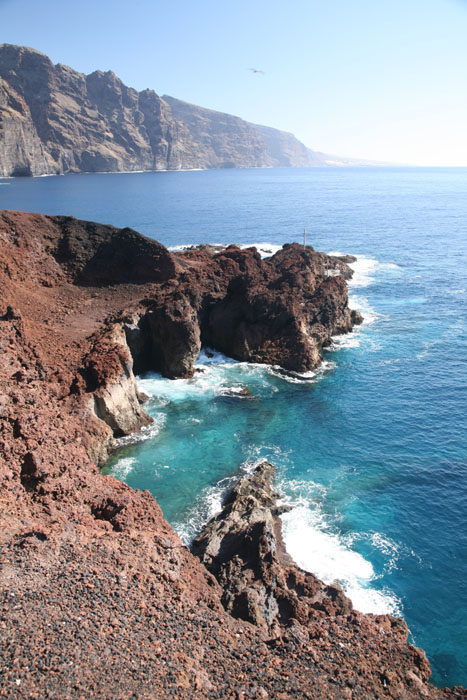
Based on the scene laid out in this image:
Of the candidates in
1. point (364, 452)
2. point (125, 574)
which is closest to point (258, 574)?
point (125, 574)

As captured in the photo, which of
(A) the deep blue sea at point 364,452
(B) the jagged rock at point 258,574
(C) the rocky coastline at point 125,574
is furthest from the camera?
(A) the deep blue sea at point 364,452

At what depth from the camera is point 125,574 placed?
61.8 ft

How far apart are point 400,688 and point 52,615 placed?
12863 mm

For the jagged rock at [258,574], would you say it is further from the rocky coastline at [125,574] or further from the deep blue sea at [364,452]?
the deep blue sea at [364,452]

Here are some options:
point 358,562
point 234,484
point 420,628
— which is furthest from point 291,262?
point 420,628

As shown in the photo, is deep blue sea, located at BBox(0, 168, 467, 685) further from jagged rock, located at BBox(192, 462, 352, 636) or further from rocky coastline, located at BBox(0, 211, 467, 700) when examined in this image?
rocky coastline, located at BBox(0, 211, 467, 700)

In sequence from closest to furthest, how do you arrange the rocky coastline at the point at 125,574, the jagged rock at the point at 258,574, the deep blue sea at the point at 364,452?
the rocky coastline at the point at 125,574 < the jagged rock at the point at 258,574 < the deep blue sea at the point at 364,452

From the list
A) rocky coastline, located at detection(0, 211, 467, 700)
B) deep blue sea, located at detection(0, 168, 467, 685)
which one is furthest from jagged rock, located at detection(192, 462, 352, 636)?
deep blue sea, located at detection(0, 168, 467, 685)

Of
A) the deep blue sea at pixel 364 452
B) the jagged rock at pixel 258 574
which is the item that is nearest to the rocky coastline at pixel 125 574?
the jagged rock at pixel 258 574

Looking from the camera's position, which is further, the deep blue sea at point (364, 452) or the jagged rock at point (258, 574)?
the deep blue sea at point (364, 452)

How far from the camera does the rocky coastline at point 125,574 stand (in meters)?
15.2

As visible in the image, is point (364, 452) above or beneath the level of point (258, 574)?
beneath

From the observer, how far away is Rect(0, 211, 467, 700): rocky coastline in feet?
49.8

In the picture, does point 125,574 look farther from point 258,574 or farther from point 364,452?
point 364,452
